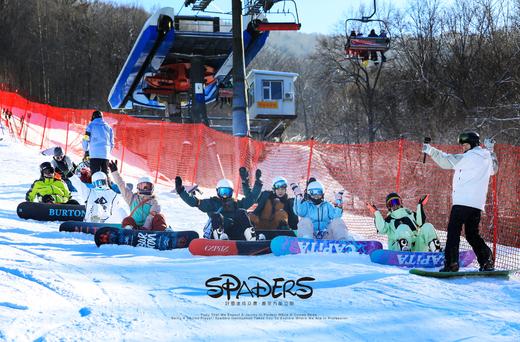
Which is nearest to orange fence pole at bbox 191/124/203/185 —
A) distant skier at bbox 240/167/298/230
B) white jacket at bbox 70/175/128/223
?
white jacket at bbox 70/175/128/223

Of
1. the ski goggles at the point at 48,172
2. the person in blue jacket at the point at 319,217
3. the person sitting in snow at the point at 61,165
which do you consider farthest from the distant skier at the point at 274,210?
the person sitting in snow at the point at 61,165

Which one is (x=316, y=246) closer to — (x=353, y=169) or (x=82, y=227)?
(x=82, y=227)

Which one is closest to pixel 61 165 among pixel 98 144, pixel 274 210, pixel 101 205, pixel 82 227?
pixel 98 144

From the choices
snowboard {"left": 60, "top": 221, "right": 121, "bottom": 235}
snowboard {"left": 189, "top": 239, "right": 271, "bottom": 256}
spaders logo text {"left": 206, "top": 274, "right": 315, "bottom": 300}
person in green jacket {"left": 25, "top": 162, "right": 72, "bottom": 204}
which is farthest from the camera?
person in green jacket {"left": 25, "top": 162, "right": 72, "bottom": 204}

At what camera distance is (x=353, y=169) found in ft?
44.8

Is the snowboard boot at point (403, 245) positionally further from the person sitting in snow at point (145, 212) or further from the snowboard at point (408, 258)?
the person sitting in snow at point (145, 212)

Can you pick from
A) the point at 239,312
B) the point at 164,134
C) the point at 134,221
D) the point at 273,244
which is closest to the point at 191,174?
the point at 164,134

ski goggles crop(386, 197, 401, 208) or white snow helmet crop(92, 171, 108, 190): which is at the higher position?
white snow helmet crop(92, 171, 108, 190)

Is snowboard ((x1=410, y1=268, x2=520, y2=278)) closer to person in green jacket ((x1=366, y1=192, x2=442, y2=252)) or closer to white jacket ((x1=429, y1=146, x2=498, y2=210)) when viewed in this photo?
white jacket ((x1=429, y1=146, x2=498, y2=210))

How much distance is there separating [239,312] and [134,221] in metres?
3.88

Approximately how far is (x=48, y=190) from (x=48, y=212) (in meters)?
0.73

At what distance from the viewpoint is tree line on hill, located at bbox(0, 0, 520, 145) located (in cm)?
2761

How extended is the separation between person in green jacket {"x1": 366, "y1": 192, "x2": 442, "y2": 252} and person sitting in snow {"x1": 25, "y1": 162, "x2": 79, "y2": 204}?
17.9 ft

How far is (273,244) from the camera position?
7266 millimetres
